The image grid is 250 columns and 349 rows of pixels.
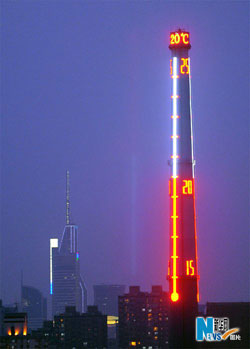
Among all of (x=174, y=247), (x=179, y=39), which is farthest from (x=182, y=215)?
(x=179, y=39)

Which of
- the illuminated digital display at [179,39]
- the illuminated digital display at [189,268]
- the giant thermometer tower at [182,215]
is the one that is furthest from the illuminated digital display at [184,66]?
the illuminated digital display at [189,268]

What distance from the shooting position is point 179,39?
5341 cm

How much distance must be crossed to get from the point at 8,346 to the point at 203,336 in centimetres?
2331

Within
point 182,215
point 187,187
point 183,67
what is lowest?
point 182,215

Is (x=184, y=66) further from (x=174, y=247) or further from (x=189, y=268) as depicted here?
(x=189, y=268)

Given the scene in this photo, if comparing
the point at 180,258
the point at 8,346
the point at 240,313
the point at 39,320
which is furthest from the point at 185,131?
the point at 39,320

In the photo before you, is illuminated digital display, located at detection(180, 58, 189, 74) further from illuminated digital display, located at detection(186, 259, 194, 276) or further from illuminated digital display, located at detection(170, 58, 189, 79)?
illuminated digital display, located at detection(186, 259, 194, 276)

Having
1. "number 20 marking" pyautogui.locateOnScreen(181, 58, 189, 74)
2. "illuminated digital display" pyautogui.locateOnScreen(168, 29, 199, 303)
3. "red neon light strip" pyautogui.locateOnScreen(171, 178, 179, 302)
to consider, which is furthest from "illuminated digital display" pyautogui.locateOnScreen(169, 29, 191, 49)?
"red neon light strip" pyautogui.locateOnScreen(171, 178, 179, 302)

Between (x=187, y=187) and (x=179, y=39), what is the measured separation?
8.32 metres

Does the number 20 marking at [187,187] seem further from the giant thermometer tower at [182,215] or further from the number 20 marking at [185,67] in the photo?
the number 20 marking at [185,67]

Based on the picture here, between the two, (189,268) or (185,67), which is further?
(185,67)

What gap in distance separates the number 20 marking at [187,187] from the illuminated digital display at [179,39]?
7.54 meters

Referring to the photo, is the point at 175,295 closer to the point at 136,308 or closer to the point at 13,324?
the point at 13,324

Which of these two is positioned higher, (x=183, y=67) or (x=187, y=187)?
(x=183, y=67)
